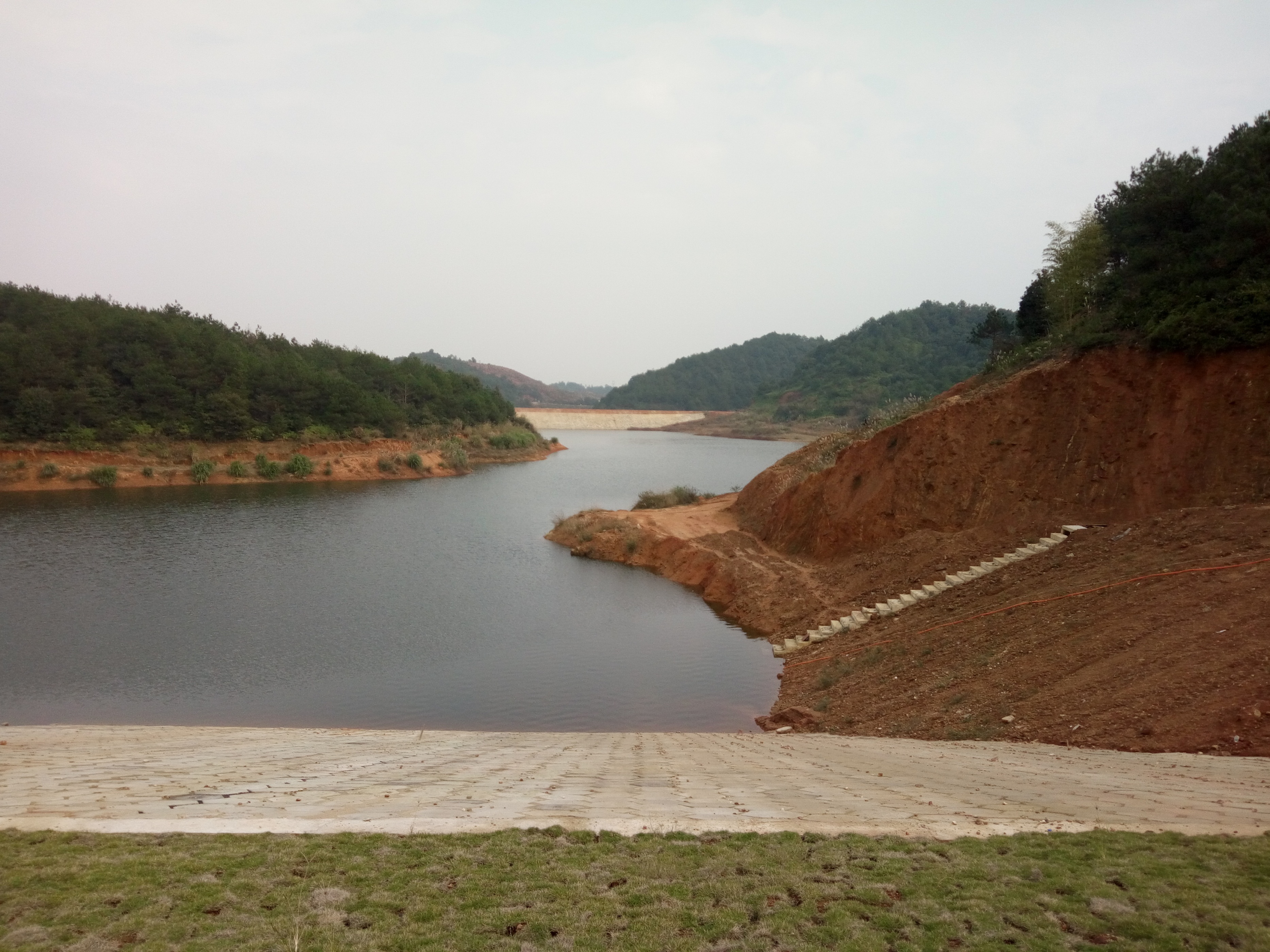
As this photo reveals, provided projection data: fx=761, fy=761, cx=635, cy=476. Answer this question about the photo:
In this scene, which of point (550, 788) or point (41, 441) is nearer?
point (550, 788)

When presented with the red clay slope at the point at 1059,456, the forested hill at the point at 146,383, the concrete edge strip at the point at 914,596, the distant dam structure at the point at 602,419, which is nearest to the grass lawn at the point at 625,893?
the concrete edge strip at the point at 914,596

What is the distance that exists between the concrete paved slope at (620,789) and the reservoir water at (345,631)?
5.80m

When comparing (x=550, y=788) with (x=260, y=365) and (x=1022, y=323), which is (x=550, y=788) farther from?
(x=260, y=365)

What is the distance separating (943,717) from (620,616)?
13.2 metres

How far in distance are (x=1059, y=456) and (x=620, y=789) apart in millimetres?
18550

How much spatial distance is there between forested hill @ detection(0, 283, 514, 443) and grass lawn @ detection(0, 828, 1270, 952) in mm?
59229

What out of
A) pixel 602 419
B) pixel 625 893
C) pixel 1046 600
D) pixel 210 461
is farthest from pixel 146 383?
pixel 602 419

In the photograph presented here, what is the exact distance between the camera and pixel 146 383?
57.6m

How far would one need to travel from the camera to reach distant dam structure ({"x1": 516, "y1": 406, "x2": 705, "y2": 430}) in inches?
5817

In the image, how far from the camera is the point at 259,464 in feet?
188

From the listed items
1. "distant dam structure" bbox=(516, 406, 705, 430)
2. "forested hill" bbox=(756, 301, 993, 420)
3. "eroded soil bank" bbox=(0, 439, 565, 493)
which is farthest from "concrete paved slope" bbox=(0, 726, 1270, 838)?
"distant dam structure" bbox=(516, 406, 705, 430)

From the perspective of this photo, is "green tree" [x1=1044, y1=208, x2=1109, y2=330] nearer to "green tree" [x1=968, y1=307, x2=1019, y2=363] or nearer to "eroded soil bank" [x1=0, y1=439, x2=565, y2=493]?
"green tree" [x1=968, y1=307, x2=1019, y2=363]

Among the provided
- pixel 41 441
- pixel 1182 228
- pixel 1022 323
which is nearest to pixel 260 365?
pixel 41 441

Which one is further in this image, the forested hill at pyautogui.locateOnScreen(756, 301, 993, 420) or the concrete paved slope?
the forested hill at pyautogui.locateOnScreen(756, 301, 993, 420)
